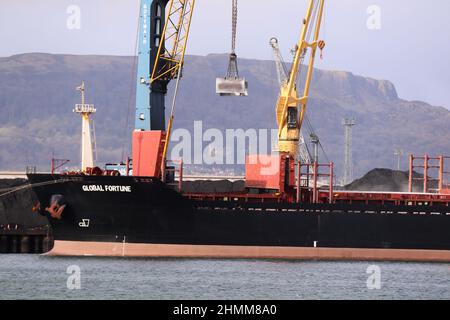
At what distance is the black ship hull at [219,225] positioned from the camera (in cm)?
5712

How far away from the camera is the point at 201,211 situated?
57875 millimetres

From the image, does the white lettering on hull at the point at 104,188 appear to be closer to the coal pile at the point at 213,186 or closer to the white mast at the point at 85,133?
the white mast at the point at 85,133

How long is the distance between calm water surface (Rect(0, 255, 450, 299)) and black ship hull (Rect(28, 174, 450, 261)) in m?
1.61

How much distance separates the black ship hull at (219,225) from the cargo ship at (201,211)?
0.17 ft

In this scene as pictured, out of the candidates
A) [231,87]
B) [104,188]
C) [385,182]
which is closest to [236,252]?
[104,188]

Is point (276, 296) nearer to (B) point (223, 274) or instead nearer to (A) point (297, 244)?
(B) point (223, 274)

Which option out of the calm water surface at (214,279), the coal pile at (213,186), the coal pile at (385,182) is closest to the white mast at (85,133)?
the calm water surface at (214,279)

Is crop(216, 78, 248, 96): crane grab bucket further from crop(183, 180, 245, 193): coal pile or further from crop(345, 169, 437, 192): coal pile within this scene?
crop(345, 169, 437, 192): coal pile

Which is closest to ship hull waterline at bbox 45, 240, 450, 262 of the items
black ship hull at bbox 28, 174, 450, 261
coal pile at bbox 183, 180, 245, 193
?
black ship hull at bbox 28, 174, 450, 261

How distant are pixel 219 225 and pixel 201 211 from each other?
1224 millimetres

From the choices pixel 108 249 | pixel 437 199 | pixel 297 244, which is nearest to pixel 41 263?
pixel 108 249

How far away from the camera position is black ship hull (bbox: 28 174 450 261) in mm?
57125
